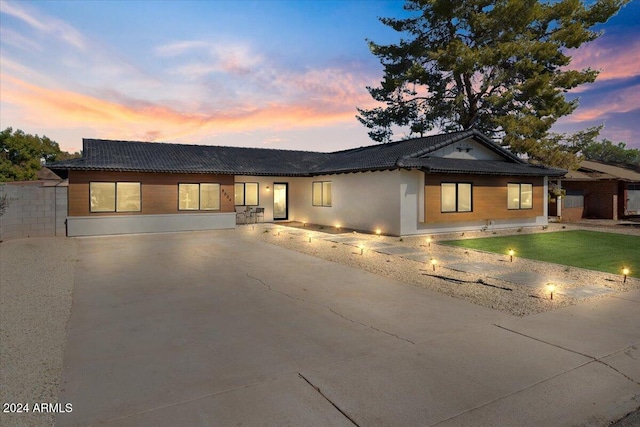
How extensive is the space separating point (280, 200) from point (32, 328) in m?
17.2

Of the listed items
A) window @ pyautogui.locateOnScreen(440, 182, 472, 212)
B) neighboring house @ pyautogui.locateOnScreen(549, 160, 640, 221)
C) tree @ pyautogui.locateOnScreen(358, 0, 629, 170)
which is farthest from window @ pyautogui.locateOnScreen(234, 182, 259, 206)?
neighboring house @ pyautogui.locateOnScreen(549, 160, 640, 221)

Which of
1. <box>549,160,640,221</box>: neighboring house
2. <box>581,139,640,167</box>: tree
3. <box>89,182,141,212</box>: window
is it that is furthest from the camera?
<box>581,139,640,167</box>: tree

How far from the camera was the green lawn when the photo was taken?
30.9ft

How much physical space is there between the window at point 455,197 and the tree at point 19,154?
140 feet

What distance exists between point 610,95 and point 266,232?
3058cm

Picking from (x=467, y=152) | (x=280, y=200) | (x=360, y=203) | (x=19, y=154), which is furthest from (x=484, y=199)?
(x=19, y=154)

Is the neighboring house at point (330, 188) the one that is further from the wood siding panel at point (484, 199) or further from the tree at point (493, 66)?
the tree at point (493, 66)

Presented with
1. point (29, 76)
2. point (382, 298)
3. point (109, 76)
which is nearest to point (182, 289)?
point (382, 298)

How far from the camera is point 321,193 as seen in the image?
19.8 meters

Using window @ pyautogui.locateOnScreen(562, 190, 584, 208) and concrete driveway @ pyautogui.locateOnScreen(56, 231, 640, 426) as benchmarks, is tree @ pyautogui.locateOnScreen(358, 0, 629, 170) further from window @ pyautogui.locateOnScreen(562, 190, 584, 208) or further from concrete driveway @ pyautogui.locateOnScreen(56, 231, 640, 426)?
concrete driveway @ pyautogui.locateOnScreen(56, 231, 640, 426)

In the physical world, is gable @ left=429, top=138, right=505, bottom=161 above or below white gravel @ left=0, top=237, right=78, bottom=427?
above

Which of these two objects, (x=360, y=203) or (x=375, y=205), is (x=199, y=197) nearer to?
(x=360, y=203)

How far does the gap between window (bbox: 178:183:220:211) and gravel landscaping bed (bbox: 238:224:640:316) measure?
4.91 m

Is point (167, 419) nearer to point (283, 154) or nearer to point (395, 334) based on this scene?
point (395, 334)
